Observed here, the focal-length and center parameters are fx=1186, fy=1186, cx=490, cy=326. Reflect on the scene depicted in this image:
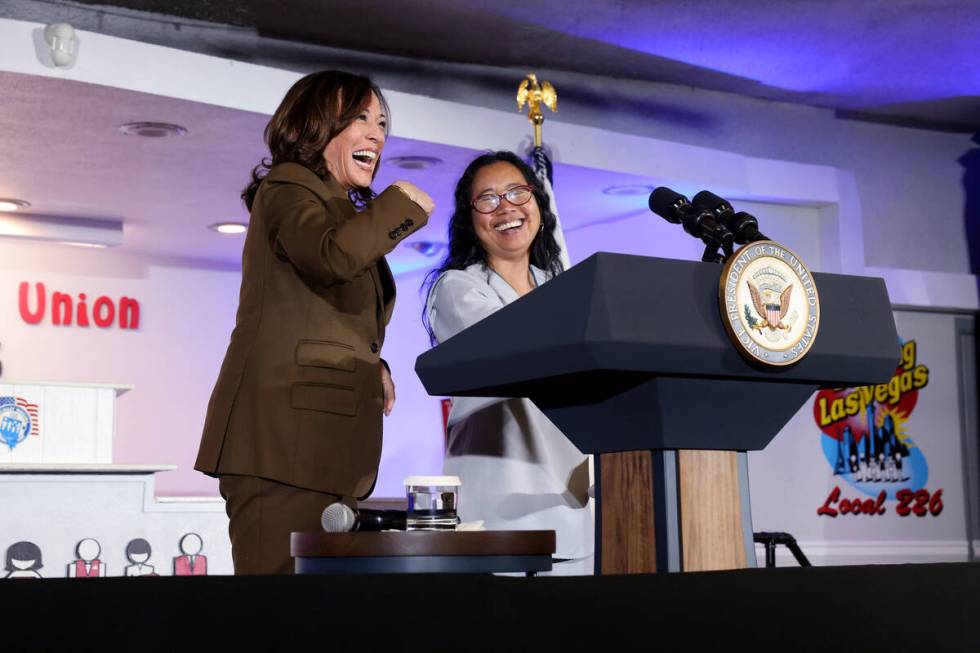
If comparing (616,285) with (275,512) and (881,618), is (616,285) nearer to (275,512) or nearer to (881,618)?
(881,618)

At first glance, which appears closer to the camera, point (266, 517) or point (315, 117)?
point (266, 517)

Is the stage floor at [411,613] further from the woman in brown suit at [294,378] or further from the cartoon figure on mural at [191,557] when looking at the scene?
the cartoon figure on mural at [191,557]

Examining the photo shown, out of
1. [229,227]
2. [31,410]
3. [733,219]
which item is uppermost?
[229,227]

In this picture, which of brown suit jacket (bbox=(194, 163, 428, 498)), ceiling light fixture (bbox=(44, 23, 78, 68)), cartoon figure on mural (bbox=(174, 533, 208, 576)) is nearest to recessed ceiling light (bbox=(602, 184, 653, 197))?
ceiling light fixture (bbox=(44, 23, 78, 68))

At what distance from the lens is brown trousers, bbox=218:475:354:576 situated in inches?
66.4

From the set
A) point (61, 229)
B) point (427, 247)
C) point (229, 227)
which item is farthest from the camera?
point (427, 247)

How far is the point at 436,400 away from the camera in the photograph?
8.84m

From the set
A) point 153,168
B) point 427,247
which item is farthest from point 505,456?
point 427,247

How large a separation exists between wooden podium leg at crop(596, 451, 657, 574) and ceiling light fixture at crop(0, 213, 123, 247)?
645 cm

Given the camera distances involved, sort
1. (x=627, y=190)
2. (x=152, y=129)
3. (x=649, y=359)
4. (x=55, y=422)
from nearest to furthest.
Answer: (x=649, y=359) → (x=55, y=422) → (x=152, y=129) → (x=627, y=190)

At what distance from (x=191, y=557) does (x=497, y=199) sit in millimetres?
2535

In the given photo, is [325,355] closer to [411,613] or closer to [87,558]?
[411,613]

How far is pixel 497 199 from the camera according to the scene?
2068 millimetres

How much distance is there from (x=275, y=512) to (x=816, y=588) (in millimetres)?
995
